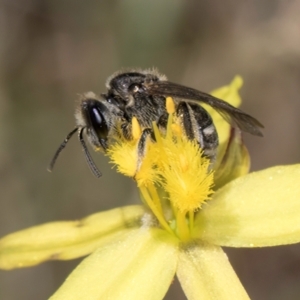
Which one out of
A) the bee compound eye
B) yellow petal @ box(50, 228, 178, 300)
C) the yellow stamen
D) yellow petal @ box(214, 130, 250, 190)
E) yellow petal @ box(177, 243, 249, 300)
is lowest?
yellow petal @ box(177, 243, 249, 300)

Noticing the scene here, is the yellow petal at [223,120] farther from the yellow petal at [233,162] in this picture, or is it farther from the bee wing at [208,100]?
the bee wing at [208,100]

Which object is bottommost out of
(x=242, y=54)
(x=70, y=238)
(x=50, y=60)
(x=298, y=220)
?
(x=298, y=220)

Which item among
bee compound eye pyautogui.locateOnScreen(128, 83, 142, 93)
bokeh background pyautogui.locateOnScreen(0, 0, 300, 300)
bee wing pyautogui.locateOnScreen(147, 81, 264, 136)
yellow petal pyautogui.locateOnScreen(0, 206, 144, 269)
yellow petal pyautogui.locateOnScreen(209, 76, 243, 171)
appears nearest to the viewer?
bee wing pyautogui.locateOnScreen(147, 81, 264, 136)

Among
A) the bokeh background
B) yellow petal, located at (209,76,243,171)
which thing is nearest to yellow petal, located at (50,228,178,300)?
yellow petal, located at (209,76,243,171)

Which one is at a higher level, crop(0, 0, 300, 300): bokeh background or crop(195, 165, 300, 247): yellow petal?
crop(0, 0, 300, 300): bokeh background

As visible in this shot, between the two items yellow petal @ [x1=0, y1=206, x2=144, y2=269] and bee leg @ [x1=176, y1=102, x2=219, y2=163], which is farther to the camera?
yellow petal @ [x1=0, y1=206, x2=144, y2=269]

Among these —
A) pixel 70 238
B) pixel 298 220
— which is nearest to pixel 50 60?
pixel 70 238

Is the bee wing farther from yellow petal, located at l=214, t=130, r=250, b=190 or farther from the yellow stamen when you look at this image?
yellow petal, located at l=214, t=130, r=250, b=190

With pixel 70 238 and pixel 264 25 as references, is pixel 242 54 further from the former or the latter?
pixel 70 238

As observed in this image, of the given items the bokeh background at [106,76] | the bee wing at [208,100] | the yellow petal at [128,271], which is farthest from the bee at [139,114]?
the bokeh background at [106,76]
